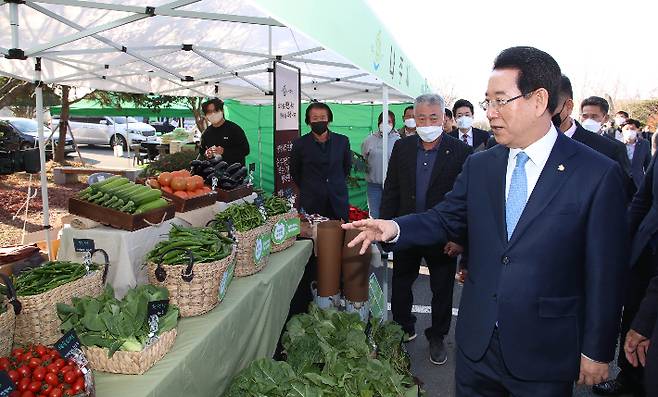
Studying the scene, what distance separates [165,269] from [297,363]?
3.01ft

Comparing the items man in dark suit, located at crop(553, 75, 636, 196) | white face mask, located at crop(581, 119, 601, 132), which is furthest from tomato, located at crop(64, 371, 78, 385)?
white face mask, located at crop(581, 119, 601, 132)

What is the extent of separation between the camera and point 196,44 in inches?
251

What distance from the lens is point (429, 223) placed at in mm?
2314

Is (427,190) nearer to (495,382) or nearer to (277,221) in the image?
(277,221)

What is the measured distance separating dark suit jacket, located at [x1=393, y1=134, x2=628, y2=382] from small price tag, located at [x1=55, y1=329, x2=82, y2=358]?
1.49 meters

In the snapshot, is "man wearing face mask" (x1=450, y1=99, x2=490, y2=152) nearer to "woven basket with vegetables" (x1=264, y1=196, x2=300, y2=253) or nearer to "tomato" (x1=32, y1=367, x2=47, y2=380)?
"woven basket with vegetables" (x1=264, y1=196, x2=300, y2=253)

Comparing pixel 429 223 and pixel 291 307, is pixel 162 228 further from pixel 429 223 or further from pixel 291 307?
pixel 429 223

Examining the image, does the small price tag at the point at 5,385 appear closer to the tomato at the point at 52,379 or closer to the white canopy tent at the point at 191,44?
the tomato at the point at 52,379

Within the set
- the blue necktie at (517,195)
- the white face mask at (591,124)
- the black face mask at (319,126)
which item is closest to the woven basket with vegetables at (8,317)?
the blue necktie at (517,195)

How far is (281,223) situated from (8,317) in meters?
1.97

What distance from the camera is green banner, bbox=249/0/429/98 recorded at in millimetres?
1932

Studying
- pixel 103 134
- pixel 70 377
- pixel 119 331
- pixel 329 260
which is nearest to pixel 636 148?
pixel 329 260

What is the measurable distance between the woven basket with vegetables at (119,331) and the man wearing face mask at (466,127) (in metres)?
5.49

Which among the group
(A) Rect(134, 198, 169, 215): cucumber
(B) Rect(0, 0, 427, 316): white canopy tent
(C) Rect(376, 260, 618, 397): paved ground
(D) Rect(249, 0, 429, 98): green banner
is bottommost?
(C) Rect(376, 260, 618, 397): paved ground
